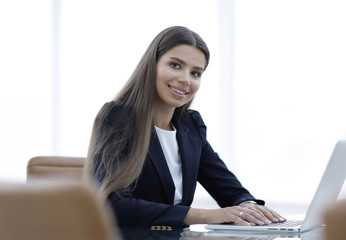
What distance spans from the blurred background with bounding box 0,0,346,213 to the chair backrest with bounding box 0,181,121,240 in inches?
209

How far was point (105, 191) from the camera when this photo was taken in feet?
6.34

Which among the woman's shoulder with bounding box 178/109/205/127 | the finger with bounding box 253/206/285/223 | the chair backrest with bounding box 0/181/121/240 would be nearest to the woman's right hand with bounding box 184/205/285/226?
the finger with bounding box 253/206/285/223

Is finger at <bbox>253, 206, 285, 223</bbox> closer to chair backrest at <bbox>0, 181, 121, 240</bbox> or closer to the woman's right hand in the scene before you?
the woman's right hand

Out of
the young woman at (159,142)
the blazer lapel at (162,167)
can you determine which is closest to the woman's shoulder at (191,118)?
the young woman at (159,142)

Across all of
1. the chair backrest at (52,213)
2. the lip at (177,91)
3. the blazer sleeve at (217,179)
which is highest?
the chair backrest at (52,213)

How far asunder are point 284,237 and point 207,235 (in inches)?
7.8

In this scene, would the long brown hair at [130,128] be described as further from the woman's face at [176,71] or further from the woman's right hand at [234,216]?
the woman's right hand at [234,216]

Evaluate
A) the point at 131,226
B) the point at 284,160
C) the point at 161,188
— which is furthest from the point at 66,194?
the point at 284,160

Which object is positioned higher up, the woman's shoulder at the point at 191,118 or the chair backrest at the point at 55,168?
the woman's shoulder at the point at 191,118

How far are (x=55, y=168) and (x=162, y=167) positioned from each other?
50cm

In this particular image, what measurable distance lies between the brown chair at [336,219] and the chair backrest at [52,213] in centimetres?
23

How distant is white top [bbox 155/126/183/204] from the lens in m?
2.29

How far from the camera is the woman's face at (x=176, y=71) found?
7.50ft

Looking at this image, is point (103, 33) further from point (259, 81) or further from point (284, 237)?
point (284, 237)
